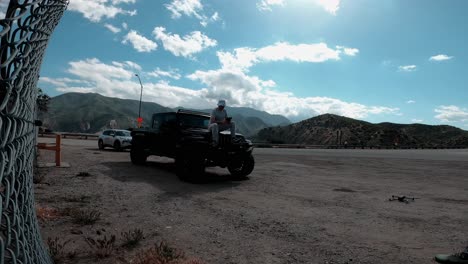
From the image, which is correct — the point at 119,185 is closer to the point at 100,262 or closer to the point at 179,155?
the point at 179,155

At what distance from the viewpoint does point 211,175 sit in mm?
12727

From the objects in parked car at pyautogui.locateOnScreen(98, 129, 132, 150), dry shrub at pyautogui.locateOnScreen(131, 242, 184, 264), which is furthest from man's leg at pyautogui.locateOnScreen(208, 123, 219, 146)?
parked car at pyautogui.locateOnScreen(98, 129, 132, 150)

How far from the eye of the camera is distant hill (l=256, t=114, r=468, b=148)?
11012 cm

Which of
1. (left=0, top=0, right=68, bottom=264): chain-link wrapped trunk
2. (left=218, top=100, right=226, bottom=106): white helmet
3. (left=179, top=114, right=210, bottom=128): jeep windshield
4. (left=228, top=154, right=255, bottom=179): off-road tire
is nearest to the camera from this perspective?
(left=0, top=0, right=68, bottom=264): chain-link wrapped trunk

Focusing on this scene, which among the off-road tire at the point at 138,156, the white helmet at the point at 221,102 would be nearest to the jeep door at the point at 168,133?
the white helmet at the point at 221,102

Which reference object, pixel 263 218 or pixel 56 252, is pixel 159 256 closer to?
pixel 56 252

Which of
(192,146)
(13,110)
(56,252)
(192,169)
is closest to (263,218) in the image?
(56,252)

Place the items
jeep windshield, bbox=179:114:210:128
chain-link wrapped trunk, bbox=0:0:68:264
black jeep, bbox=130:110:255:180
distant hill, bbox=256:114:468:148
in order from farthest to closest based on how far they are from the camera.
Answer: distant hill, bbox=256:114:468:148 < jeep windshield, bbox=179:114:210:128 < black jeep, bbox=130:110:255:180 < chain-link wrapped trunk, bbox=0:0:68:264

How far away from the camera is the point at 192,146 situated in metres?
10.8

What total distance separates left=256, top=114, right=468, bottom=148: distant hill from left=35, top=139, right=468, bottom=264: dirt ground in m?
84.8

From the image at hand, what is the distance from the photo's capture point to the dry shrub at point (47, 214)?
6000 mm

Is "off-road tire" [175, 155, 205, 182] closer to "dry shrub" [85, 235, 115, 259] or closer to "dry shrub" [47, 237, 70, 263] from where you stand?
"dry shrub" [85, 235, 115, 259]

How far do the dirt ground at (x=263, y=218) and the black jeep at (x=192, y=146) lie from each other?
62 centimetres

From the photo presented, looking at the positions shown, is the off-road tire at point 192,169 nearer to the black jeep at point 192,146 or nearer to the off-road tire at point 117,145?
the black jeep at point 192,146
